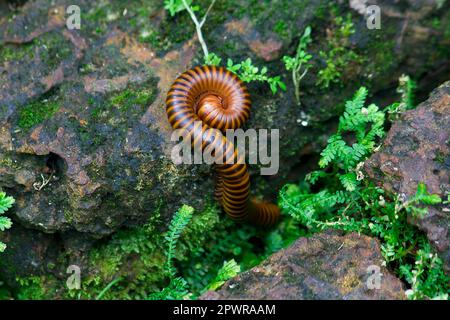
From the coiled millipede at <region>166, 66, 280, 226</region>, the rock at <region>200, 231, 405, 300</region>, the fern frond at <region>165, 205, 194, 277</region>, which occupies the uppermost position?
the coiled millipede at <region>166, 66, 280, 226</region>

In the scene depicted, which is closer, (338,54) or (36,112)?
(36,112)

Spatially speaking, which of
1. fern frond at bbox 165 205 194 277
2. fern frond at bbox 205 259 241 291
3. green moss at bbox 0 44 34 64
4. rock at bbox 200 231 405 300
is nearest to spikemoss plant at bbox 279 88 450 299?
rock at bbox 200 231 405 300

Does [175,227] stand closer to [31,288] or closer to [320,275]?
[320,275]

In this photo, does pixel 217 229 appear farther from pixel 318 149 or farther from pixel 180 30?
pixel 180 30

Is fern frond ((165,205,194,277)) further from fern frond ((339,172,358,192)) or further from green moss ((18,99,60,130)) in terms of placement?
green moss ((18,99,60,130))

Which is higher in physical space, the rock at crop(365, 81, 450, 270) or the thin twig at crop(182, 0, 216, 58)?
the thin twig at crop(182, 0, 216, 58)

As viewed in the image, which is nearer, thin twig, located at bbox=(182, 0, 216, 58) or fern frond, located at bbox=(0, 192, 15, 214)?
fern frond, located at bbox=(0, 192, 15, 214)

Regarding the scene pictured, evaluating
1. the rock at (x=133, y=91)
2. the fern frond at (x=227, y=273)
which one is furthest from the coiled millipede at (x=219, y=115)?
the fern frond at (x=227, y=273)

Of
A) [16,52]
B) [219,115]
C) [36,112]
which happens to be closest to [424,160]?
[219,115]
